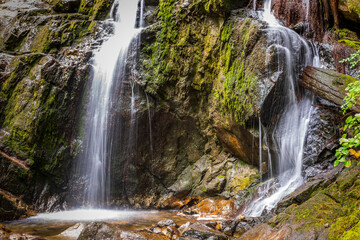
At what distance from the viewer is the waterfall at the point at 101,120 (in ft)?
31.0

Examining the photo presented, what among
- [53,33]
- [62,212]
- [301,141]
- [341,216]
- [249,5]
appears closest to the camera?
[341,216]

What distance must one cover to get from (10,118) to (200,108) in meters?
6.70

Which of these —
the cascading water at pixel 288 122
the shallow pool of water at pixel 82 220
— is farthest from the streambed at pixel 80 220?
the cascading water at pixel 288 122

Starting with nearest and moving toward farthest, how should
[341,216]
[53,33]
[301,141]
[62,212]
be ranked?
1. [341,216]
2. [301,141]
3. [62,212]
4. [53,33]

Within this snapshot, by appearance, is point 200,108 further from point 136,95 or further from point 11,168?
point 11,168

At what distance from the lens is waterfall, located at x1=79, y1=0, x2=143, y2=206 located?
31.0 ft

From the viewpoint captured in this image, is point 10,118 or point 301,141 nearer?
point 301,141

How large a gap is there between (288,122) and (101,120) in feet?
20.9

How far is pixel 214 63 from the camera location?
9094mm

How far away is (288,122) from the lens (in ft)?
23.3

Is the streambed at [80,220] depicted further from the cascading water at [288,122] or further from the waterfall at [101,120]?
the cascading water at [288,122]

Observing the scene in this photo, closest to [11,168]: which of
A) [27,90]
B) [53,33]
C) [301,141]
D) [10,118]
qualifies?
[10,118]

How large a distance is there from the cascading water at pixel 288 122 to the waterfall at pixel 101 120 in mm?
5218

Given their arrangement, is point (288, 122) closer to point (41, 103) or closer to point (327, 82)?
point (327, 82)
